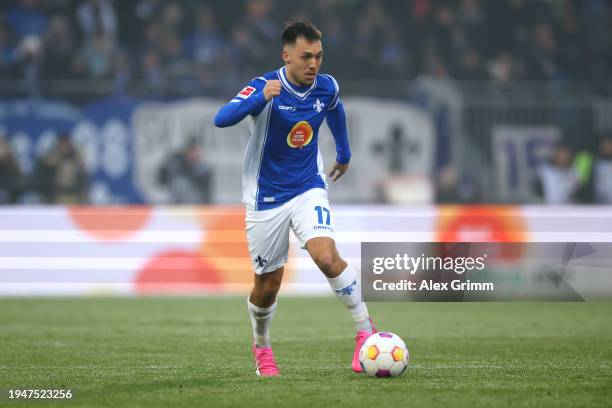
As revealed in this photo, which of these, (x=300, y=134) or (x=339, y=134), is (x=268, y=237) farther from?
(x=339, y=134)

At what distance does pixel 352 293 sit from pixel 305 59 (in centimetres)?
166

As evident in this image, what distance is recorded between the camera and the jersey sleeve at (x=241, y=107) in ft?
23.3

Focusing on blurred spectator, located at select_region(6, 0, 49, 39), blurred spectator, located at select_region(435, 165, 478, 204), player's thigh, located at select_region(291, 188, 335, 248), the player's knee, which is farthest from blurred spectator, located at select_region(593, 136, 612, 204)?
the player's knee

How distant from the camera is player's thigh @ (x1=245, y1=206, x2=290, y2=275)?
760cm

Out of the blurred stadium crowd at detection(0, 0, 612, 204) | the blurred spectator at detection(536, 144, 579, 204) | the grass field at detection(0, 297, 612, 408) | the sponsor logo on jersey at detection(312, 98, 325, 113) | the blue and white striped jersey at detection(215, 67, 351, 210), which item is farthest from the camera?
the blurred stadium crowd at detection(0, 0, 612, 204)

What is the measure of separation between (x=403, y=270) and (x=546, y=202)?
954 cm

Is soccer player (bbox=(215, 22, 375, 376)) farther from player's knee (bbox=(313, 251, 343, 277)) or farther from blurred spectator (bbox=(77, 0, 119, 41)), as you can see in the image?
blurred spectator (bbox=(77, 0, 119, 41))

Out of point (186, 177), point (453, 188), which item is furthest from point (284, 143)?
point (453, 188)

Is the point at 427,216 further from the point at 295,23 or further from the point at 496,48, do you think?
the point at 295,23

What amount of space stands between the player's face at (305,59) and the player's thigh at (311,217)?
32.1 inches

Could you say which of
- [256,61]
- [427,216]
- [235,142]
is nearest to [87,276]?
[235,142]

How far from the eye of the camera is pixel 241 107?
7160 mm

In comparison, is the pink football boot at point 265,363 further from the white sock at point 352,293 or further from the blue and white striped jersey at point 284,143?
the blue and white striped jersey at point 284,143

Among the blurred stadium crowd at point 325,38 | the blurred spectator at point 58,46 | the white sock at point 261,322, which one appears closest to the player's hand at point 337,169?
the white sock at point 261,322
